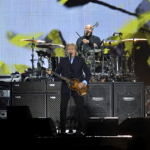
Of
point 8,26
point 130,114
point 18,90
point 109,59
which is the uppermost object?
point 8,26

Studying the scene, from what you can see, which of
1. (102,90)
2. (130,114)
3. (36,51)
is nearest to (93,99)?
(102,90)

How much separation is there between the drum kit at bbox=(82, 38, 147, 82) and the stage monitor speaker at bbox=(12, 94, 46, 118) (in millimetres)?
1489

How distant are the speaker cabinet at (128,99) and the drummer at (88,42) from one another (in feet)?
5.26

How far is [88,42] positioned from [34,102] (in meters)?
2.20

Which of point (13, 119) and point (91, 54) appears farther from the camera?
point (91, 54)

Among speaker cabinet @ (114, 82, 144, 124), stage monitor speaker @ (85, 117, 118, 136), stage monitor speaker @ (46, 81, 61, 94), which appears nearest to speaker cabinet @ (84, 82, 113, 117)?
speaker cabinet @ (114, 82, 144, 124)

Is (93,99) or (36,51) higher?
(36,51)

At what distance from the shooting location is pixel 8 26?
9.18 meters

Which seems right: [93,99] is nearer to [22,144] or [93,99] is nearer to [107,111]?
[107,111]

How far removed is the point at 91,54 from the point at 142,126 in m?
3.99

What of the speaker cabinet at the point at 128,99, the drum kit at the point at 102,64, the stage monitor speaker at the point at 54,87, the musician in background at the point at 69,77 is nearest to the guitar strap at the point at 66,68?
the musician in background at the point at 69,77

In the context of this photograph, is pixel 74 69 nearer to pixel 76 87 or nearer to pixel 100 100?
pixel 76 87

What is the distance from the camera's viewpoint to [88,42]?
26.9 ft

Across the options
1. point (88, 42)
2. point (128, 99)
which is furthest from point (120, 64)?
point (128, 99)
